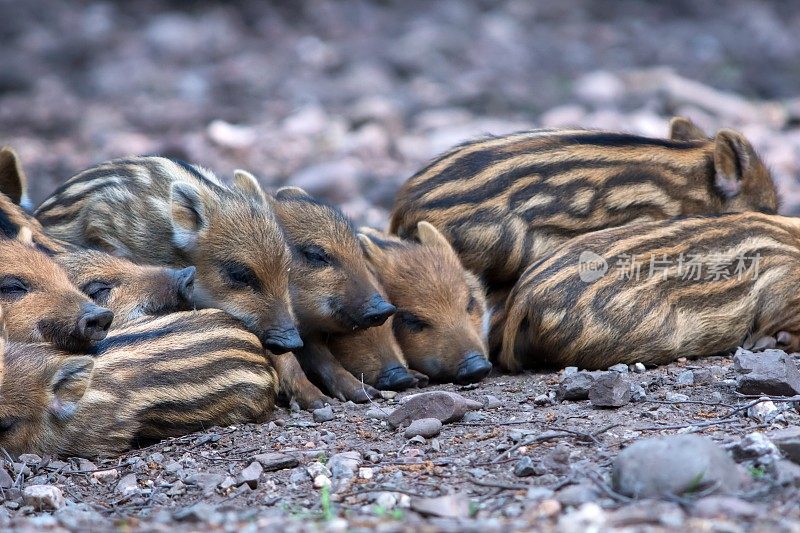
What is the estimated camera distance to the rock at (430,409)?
4.14 metres

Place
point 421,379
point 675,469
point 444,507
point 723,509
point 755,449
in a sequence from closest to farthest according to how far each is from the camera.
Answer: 1. point 723,509
2. point 675,469
3. point 444,507
4. point 755,449
5. point 421,379

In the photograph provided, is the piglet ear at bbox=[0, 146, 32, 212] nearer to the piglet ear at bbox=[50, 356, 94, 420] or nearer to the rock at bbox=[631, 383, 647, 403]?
the piglet ear at bbox=[50, 356, 94, 420]

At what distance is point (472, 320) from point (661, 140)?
4.55ft

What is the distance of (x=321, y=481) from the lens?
12.1ft

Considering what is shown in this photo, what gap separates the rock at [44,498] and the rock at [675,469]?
1.80 metres

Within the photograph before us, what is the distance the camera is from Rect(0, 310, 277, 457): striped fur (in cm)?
414

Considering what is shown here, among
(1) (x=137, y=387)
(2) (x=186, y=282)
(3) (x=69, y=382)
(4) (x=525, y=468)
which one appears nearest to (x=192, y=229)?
(2) (x=186, y=282)

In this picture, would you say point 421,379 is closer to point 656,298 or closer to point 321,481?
point 656,298

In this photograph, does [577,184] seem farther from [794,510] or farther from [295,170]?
[295,170]

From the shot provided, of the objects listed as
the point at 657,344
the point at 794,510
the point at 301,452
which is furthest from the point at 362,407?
the point at 794,510

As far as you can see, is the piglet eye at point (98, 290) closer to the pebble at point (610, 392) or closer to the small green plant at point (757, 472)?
the pebble at point (610, 392)

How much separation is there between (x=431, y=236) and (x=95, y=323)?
64.3 inches

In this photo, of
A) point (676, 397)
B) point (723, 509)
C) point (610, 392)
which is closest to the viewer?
point (723, 509)

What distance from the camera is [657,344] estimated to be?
4906mm
